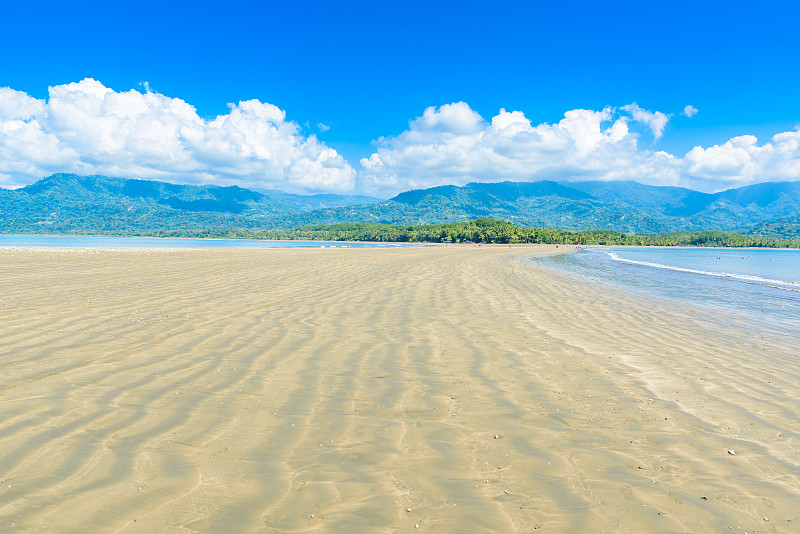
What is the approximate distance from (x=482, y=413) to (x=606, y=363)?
4.27m

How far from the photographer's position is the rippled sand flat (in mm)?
3795

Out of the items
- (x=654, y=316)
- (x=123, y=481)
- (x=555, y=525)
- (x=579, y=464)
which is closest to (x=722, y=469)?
(x=579, y=464)

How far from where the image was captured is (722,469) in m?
4.75

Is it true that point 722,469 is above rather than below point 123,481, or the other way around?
below

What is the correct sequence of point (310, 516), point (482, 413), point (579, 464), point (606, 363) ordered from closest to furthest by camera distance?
1. point (310, 516)
2. point (579, 464)
3. point (482, 413)
4. point (606, 363)

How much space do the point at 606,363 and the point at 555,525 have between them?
6191 mm

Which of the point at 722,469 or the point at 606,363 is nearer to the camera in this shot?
the point at 722,469

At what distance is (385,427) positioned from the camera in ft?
18.3

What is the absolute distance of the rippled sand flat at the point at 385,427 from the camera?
3795 mm

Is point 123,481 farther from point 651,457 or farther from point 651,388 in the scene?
point 651,388

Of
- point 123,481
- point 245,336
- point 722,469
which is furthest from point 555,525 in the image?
point 245,336

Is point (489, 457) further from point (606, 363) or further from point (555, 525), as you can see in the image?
point (606, 363)

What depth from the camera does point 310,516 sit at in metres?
3.67

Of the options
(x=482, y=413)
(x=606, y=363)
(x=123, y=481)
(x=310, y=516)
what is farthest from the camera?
(x=606, y=363)
